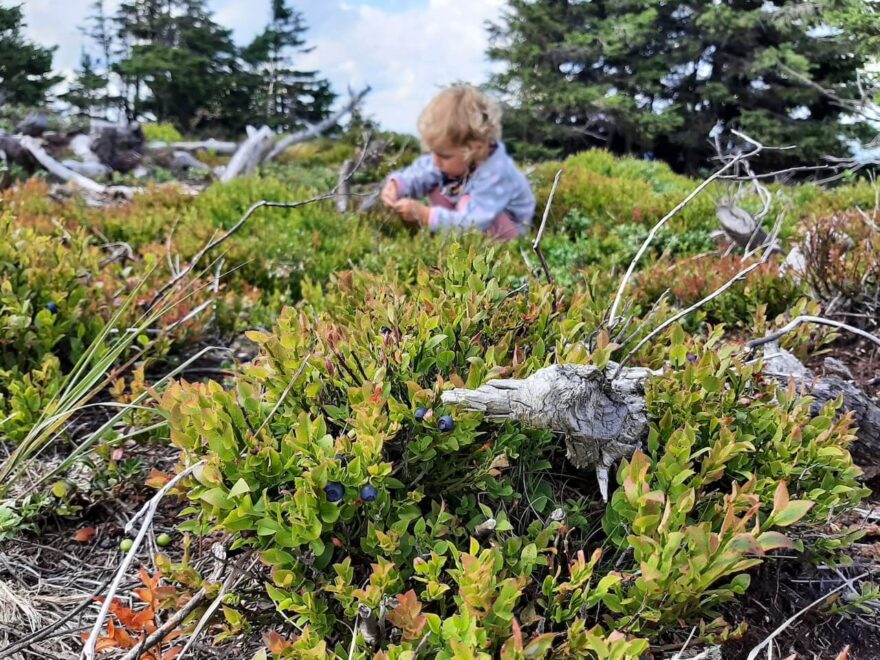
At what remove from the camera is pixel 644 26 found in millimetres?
22578

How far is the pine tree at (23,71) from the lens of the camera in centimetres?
2088

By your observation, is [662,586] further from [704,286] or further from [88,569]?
[704,286]

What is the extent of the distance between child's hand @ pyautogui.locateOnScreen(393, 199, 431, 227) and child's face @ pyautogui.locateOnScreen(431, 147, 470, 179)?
0.52 m

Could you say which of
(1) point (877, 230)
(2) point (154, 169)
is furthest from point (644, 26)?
(1) point (877, 230)

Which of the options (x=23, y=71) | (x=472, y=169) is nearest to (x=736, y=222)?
(x=472, y=169)

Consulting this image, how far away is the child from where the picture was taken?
5.61 m

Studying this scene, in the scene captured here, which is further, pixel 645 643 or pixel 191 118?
pixel 191 118

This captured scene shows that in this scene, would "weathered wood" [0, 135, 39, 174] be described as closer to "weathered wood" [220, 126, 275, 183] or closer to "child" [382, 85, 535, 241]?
"weathered wood" [220, 126, 275, 183]

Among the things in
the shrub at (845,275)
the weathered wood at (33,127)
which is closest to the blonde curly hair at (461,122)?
the shrub at (845,275)

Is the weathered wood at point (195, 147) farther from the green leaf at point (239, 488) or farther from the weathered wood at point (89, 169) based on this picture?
the green leaf at point (239, 488)

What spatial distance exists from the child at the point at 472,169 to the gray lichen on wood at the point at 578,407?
3.75 meters

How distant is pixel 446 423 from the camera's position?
1592 millimetres

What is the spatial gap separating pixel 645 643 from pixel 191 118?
116ft

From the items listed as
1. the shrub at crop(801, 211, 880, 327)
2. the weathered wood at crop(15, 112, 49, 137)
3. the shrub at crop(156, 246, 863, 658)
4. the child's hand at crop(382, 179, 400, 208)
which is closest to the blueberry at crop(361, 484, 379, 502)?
the shrub at crop(156, 246, 863, 658)
